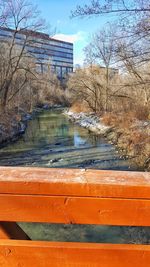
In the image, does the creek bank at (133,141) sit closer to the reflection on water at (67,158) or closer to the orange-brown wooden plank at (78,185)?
the reflection on water at (67,158)

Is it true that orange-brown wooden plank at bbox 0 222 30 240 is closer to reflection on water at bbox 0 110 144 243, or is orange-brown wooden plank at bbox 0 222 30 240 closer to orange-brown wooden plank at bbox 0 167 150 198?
orange-brown wooden plank at bbox 0 167 150 198

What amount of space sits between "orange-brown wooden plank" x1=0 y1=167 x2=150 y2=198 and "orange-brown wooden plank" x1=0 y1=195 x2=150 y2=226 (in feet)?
0.08

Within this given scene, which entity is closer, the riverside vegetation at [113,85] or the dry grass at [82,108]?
the riverside vegetation at [113,85]

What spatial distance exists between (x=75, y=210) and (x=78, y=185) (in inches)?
4.2

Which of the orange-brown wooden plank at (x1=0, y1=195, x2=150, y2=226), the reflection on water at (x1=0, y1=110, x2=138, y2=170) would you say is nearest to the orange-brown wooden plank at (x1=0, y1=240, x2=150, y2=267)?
the orange-brown wooden plank at (x1=0, y1=195, x2=150, y2=226)

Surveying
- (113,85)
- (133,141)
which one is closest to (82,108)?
(113,85)

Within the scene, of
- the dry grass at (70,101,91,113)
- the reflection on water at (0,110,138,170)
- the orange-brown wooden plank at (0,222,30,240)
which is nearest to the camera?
the orange-brown wooden plank at (0,222,30,240)

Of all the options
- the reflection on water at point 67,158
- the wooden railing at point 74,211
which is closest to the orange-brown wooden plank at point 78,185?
the wooden railing at point 74,211

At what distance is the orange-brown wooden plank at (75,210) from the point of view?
1.37 m

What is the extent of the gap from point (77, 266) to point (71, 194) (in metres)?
0.31

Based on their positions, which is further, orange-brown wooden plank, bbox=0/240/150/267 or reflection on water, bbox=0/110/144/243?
reflection on water, bbox=0/110/144/243

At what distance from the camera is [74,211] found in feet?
4.57

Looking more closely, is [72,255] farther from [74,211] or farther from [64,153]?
Answer: [64,153]

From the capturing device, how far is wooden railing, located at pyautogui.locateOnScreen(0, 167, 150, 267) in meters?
1.37
